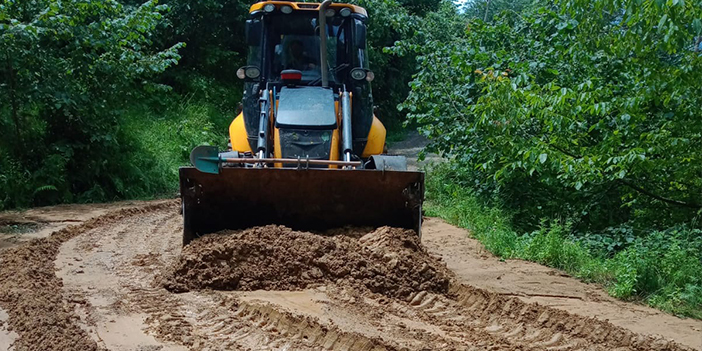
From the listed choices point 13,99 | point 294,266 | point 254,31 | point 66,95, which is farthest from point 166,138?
point 294,266

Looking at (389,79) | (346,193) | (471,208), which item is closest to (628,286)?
(346,193)

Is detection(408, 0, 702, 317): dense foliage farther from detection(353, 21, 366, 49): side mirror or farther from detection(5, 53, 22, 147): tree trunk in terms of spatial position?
detection(5, 53, 22, 147): tree trunk

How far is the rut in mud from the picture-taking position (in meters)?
4.92

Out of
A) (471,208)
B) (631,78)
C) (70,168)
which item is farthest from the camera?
(70,168)

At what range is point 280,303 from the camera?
225 inches

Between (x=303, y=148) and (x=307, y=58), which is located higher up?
(x=307, y=58)

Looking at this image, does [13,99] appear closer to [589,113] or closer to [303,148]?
[303,148]

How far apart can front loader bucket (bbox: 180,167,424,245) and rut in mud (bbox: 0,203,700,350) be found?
0.29 m

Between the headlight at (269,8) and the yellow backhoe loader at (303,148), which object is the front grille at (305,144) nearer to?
the yellow backhoe loader at (303,148)

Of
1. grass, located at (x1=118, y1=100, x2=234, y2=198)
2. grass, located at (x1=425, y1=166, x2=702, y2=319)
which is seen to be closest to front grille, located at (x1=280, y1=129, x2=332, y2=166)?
grass, located at (x1=425, y1=166, x2=702, y2=319)

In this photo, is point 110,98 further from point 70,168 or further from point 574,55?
point 574,55

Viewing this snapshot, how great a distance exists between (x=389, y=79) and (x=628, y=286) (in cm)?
2014

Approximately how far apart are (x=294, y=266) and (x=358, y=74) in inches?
109

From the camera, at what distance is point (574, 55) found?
900cm
